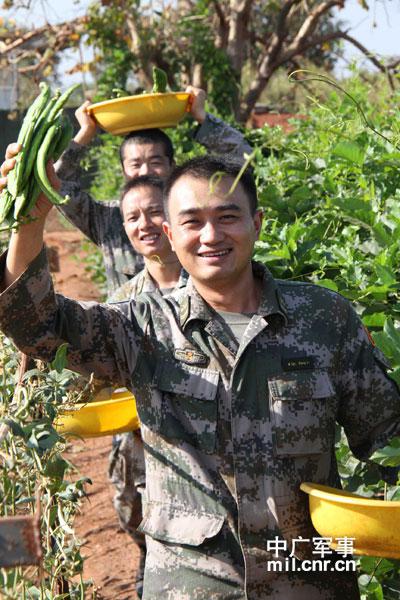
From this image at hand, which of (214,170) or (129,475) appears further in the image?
(129,475)

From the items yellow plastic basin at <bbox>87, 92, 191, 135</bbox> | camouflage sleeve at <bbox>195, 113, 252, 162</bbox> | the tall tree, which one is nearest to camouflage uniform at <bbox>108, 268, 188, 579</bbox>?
yellow plastic basin at <bbox>87, 92, 191, 135</bbox>

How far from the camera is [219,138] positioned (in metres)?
5.76

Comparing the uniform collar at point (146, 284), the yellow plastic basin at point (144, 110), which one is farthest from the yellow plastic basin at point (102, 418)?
the yellow plastic basin at point (144, 110)

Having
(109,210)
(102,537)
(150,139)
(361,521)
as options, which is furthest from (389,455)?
(102,537)

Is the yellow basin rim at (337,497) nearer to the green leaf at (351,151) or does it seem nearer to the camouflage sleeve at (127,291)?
the camouflage sleeve at (127,291)

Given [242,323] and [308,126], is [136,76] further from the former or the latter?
[242,323]

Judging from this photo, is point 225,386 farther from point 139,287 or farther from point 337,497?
point 139,287

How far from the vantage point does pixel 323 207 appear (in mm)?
4816

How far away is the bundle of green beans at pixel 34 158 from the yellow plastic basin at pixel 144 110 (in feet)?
8.39

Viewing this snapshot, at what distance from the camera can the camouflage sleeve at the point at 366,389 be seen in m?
2.79

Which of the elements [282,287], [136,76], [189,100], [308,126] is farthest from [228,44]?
[282,287]

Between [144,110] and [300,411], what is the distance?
2.73 m

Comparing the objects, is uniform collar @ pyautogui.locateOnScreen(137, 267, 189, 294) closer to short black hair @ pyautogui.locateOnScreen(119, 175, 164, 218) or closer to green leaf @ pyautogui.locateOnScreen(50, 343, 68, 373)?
short black hair @ pyautogui.locateOnScreen(119, 175, 164, 218)

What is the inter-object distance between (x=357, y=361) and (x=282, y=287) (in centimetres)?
32
